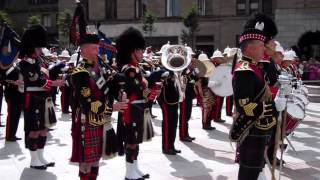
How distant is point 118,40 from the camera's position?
19.5 feet

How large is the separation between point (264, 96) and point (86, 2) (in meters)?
35.0

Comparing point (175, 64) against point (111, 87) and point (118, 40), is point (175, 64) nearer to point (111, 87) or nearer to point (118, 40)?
point (118, 40)

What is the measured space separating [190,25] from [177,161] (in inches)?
1045

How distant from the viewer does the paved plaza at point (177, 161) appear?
6438 millimetres

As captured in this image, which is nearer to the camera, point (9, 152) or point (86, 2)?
point (9, 152)

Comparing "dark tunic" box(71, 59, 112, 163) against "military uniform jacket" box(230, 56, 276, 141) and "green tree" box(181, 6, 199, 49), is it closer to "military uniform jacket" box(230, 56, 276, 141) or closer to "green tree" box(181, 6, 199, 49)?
"military uniform jacket" box(230, 56, 276, 141)

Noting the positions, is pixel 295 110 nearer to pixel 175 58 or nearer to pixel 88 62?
pixel 175 58

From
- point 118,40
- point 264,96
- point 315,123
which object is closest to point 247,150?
point 264,96

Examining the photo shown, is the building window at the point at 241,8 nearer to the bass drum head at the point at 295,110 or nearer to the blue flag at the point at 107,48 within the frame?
the bass drum head at the point at 295,110

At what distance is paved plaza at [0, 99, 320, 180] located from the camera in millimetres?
6438

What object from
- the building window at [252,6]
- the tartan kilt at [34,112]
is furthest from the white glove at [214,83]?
the building window at [252,6]

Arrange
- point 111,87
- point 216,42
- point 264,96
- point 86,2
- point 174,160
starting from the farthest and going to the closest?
1. point 86,2
2. point 216,42
3. point 174,160
4. point 111,87
5. point 264,96

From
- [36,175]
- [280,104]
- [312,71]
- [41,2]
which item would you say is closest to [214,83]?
[36,175]

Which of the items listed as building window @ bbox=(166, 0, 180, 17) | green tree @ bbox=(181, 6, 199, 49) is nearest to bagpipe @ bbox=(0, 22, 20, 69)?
green tree @ bbox=(181, 6, 199, 49)
